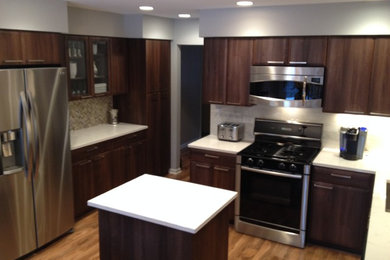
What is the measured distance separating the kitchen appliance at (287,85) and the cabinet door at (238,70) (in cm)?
10

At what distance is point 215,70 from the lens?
4375 millimetres

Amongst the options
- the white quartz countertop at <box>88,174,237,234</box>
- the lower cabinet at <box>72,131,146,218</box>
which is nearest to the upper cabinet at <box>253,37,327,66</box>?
the white quartz countertop at <box>88,174,237,234</box>

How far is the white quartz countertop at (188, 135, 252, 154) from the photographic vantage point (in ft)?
13.6

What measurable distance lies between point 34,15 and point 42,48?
310mm

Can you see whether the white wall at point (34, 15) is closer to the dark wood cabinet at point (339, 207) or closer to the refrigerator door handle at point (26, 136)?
the refrigerator door handle at point (26, 136)

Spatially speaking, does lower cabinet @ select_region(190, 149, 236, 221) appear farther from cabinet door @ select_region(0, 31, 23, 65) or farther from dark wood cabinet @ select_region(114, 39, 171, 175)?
cabinet door @ select_region(0, 31, 23, 65)

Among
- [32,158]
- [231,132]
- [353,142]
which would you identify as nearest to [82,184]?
[32,158]

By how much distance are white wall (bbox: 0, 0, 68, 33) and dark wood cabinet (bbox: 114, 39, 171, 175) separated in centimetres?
144

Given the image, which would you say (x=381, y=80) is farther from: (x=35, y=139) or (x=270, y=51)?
(x=35, y=139)

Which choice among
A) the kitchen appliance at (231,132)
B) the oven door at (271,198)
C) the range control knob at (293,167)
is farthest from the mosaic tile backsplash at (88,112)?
the range control knob at (293,167)

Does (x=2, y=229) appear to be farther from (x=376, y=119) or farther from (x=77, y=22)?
(x=376, y=119)

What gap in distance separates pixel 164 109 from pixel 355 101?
2831 millimetres

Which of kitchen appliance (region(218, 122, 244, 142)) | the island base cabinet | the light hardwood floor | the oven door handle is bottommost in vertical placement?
the light hardwood floor

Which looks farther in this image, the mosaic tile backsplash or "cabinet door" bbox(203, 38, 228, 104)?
the mosaic tile backsplash
